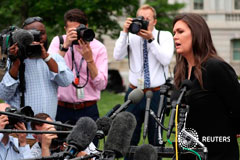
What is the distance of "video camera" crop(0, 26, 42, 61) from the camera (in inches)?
196

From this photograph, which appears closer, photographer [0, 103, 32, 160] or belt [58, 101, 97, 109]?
photographer [0, 103, 32, 160]

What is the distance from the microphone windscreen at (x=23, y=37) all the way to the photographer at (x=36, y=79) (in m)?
0.20

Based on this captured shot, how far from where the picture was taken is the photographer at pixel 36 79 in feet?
17.6

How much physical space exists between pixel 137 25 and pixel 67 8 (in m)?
13.0

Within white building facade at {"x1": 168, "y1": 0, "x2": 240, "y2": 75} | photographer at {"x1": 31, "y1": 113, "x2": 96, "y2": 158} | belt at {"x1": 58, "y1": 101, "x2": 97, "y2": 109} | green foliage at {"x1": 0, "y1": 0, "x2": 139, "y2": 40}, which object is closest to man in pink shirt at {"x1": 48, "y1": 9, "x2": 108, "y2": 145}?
belt at {"x1": 58, "y1": 101, "x2": 97, "y2": 109}

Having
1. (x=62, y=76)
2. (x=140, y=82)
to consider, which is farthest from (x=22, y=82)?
(x=140, y=82)

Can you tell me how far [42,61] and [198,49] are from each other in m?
1.97

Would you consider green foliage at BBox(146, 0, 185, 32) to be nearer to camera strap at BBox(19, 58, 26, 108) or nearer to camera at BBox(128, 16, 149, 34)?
camera at BBox(128, 16, 149, 34)

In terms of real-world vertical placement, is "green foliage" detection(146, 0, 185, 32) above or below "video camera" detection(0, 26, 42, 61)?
below

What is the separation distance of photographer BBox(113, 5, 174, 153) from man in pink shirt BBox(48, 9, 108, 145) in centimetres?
43

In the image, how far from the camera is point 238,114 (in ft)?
13.9

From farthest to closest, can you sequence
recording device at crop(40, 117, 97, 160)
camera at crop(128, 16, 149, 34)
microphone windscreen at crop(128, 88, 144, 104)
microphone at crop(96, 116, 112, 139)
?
camera at crop(128, 16, 149, 34) → microphone windscreen at crop(128, 88, 144, 104) → microphone at crop(96, 116, 112, 139) → recording device at crop(40, 117, 97, 160)

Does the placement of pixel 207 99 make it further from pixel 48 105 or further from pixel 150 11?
pixel 150 11

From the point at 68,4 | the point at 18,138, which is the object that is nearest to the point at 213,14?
the point at 68,4
